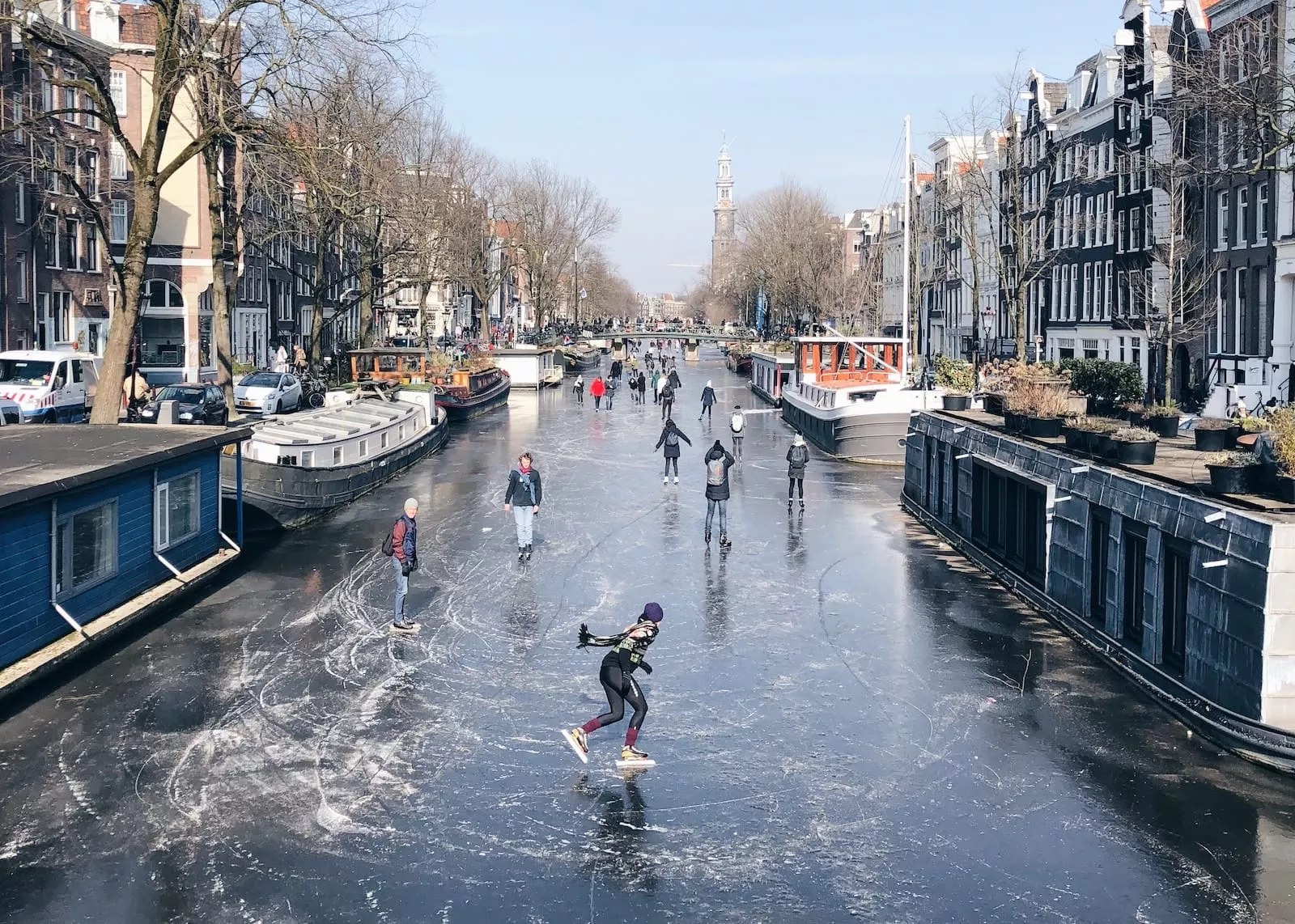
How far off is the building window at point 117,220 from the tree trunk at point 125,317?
37384 mm

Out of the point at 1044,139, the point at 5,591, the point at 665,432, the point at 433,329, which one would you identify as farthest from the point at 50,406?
the point at 433,329

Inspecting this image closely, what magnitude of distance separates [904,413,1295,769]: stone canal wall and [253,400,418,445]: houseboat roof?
1363 centimetres

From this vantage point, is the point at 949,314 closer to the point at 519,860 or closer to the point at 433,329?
the point at 433,329

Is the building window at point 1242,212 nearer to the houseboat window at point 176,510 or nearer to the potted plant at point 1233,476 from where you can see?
the potted plant at point 1233,476

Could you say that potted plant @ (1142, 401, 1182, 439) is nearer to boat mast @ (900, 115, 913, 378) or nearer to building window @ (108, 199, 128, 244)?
boat mast @ (900, 115, 913, 378)

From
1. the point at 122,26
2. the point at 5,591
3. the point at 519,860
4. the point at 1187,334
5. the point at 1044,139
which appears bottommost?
the point at 519,860

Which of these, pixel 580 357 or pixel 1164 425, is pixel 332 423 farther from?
pixel 580 357

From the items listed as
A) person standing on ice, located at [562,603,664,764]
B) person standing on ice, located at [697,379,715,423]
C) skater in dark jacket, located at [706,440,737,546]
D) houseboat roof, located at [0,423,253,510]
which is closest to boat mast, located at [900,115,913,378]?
person standing on ice, located at [697,379,715,423]

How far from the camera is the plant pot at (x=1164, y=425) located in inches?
781

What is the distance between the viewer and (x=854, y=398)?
41.0 meters

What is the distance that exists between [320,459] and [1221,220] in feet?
108

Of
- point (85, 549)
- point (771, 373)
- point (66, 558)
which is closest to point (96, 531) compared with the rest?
point (85, 549)

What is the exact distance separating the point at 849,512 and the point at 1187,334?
24246 millimetres

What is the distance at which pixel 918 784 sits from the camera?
11.8m
